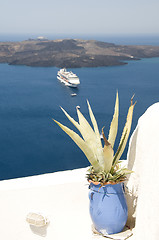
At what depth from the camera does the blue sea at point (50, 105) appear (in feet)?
51.9

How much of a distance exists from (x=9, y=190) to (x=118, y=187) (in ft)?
2.31

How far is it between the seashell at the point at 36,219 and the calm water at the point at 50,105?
12369 millimetres

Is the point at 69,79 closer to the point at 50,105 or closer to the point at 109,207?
the point at 50,105

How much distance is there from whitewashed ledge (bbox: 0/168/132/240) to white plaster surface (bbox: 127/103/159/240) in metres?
0.33

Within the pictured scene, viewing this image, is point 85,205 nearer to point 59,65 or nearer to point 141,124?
point 141,124

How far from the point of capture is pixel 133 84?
106 feet

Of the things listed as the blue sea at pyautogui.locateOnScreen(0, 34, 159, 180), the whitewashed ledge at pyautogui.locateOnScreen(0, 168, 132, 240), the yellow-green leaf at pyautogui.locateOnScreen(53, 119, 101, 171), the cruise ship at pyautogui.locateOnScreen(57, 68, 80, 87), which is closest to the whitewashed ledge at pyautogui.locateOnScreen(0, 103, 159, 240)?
the whitewashed ledge at pyautogui.locateOnScreen(0, 168, 132, 240)

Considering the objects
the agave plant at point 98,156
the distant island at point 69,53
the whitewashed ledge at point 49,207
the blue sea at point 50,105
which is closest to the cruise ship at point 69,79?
the blue sea at point 50,105

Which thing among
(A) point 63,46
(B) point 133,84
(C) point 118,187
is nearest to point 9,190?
(C) point 118,187

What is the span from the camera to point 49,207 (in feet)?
6.30

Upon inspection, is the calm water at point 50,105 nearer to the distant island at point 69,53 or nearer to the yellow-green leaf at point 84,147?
the distant island at point 69,53

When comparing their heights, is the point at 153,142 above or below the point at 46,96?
above

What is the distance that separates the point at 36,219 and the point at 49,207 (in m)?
0.16

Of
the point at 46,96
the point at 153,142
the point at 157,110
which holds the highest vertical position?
the point at 157,110
